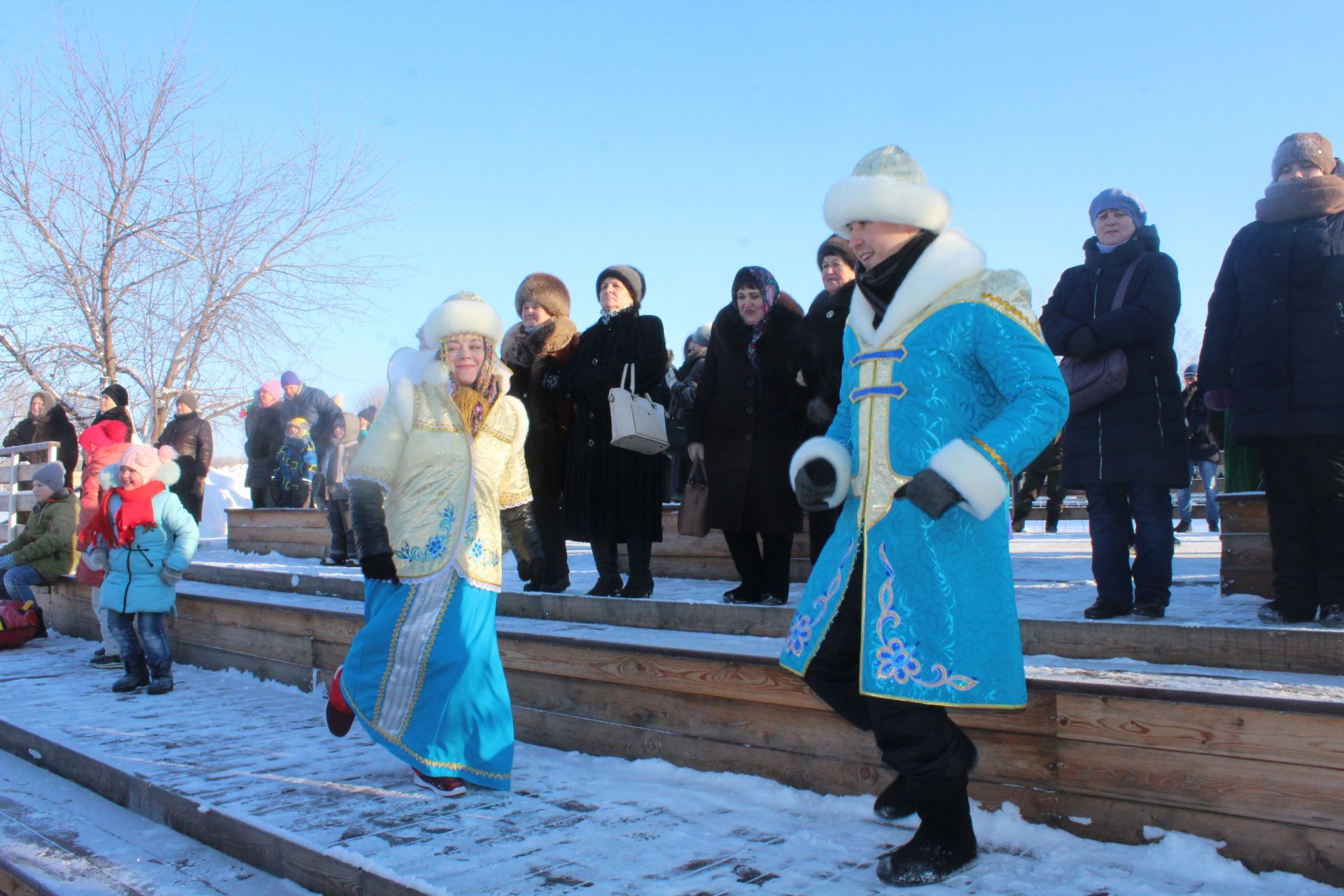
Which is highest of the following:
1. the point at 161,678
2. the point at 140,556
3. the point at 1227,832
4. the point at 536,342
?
the point at 536,342

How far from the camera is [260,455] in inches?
504

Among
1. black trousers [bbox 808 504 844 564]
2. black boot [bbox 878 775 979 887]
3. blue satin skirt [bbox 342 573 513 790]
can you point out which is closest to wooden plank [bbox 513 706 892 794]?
blue satin skirt [bbox 342 573 513 790]

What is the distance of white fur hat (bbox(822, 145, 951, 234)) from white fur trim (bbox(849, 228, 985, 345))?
8 centimetres

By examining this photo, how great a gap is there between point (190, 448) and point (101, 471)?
4057 millimetres

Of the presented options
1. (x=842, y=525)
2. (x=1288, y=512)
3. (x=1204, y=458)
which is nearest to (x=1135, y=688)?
(x=842, y=525)

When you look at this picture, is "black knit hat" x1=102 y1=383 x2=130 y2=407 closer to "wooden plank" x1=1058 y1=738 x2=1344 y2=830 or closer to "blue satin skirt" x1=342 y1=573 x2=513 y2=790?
"blue satin skirt" x1=342 y1=573 x2=513 y2=790

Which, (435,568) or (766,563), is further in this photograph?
(766,563)

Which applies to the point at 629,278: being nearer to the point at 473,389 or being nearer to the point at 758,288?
the point at 758,288

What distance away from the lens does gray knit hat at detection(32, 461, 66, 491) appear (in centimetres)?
921

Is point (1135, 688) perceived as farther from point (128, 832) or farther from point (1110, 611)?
point (128, 832)

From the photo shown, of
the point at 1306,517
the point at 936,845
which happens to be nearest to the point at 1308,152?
the point at 1306,517

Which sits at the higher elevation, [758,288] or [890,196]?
[758,288]

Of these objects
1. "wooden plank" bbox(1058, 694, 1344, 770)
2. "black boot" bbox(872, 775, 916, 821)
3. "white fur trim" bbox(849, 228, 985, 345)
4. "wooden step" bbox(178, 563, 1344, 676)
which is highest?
"white fur trim" bbox(849, 228, 985, 345)

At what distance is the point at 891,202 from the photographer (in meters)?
2.90
